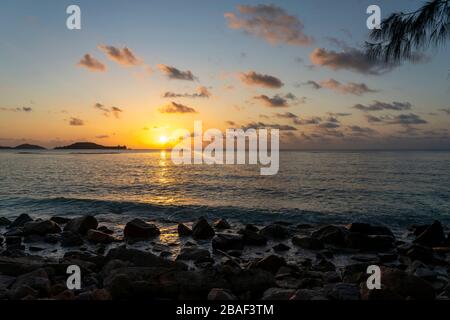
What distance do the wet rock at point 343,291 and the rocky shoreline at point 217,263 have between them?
0.08ft

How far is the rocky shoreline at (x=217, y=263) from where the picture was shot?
26.5 feet

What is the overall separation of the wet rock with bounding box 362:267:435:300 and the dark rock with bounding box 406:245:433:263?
4.30 m

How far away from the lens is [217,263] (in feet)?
38.2

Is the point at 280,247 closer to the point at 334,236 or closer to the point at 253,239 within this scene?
the point at 253,239

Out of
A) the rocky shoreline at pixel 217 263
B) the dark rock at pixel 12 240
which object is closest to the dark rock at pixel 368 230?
the rocky shoreline at pixel 217 263

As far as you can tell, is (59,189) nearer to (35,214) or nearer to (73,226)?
(35,214)

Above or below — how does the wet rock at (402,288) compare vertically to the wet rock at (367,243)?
above

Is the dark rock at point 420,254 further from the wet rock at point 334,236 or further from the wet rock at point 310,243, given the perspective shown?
the wet rock at point 310,243

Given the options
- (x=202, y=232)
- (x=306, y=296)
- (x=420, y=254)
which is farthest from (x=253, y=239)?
(x=306, y=296)

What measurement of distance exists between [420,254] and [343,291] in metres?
5.76

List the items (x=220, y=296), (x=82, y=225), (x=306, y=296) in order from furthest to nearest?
1. (x=82, y=225)
2. (x=306, y=296)
3. (x=220, y=296)

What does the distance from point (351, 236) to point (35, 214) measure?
65.8 ft

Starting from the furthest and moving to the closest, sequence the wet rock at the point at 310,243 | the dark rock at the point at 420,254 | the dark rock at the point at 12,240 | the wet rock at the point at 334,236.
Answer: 1. the dark rock at the point at 12,240
2. the wet rock at the point at 334,236
3. the wet rock at the point at 310,243
4. the dark rock at the point at 420,254
